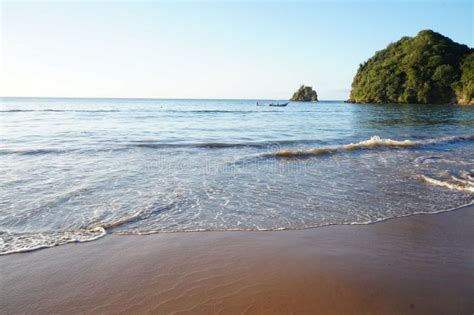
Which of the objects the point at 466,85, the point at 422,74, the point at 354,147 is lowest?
the point at 354,147

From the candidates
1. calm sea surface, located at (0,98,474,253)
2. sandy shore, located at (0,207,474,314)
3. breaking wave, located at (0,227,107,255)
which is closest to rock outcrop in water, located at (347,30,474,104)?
calm sea surface, located at (0,98,474,253)

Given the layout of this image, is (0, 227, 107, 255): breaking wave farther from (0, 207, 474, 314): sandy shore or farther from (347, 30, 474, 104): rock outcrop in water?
(347, 30, 474, 104): rock outcrop in water

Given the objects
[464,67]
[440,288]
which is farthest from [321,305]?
[464,67]

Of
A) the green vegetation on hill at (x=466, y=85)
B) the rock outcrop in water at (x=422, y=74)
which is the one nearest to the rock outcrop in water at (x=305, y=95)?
the rock outcrop in water at (x=422, y=74)

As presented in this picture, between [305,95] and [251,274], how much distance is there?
569 ft

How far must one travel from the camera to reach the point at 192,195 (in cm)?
711

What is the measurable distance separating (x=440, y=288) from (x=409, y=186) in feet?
17.1

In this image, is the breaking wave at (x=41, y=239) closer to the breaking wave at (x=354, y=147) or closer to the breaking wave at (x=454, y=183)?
the breaking wave at (x=454, y=183)

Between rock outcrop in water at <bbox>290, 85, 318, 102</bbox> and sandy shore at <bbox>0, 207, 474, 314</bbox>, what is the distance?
560 ft

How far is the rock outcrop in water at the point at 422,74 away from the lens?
8712 centimetres

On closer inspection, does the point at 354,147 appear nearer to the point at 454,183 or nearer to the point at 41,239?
the point at 454,183

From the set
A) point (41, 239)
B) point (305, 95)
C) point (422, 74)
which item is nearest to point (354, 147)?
point (41, 239)

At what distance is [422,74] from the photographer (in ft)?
302

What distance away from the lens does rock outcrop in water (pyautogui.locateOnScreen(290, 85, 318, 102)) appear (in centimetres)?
16875
